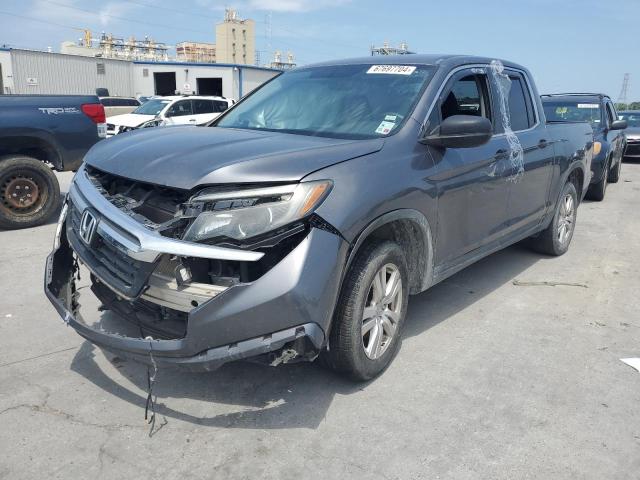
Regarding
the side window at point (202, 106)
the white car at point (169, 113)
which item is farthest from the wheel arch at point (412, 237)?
the side window at point (202, 106)

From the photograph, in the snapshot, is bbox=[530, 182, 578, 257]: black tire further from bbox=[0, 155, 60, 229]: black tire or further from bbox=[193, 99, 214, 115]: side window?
bbox=[193, 99, 214, 115]: side window

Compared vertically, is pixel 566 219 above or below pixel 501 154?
below

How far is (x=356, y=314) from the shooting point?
2.89 metres

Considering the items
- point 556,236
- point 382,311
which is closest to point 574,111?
point 556,236

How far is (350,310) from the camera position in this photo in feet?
9.41

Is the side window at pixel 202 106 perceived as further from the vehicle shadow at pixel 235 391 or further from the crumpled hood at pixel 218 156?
the vehicle shadow at pixel 235 391

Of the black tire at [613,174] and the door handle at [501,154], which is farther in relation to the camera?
the black tire at [613,174]

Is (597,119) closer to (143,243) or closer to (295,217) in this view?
(295,217)

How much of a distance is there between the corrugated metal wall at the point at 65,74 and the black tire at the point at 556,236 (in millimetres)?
31929

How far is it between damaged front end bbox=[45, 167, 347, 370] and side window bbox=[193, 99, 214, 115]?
601 inches

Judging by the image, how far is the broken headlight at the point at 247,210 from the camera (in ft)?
8.20

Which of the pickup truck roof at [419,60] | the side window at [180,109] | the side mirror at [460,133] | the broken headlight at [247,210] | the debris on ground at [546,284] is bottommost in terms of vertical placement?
the debris on ground at [546,284]

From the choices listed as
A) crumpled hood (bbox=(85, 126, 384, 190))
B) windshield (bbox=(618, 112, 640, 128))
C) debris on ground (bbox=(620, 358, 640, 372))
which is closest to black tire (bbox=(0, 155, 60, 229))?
crumpled hood (bbox=(85, 126, 384, 190))

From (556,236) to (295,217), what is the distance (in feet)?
13.9
